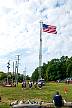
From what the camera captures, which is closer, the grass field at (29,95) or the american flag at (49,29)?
the grass field at (29,95)

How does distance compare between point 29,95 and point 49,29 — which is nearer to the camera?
point 29,95

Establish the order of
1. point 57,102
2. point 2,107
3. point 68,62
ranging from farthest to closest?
point 68,62, point 2,107, point 57,102

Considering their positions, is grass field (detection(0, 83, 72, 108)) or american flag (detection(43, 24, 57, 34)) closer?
grass field (detection(0, 83, 72, 108))

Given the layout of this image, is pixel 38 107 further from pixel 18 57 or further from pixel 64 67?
pixel 64 67

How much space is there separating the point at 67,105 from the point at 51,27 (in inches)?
1730

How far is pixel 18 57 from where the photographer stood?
450ft

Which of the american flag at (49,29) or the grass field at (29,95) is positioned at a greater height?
the american flag at (49,29)

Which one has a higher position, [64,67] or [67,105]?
[64,67]

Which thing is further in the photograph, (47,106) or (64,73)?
(64,73)

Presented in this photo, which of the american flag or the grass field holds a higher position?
the american flag

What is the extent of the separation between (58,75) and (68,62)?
28.8 ft

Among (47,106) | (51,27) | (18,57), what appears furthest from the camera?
(18,57)

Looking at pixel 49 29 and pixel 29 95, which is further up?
pixel 49 29

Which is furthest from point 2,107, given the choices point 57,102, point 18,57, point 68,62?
point 68,62
